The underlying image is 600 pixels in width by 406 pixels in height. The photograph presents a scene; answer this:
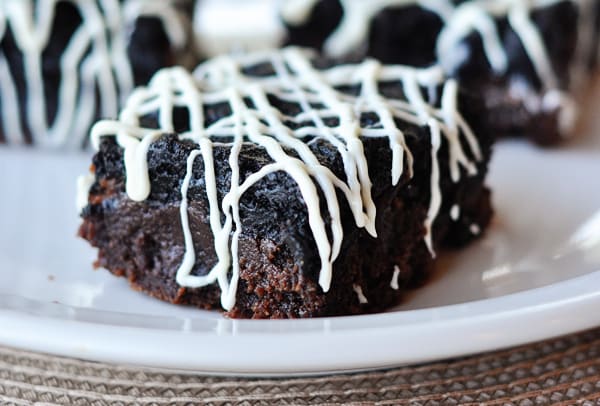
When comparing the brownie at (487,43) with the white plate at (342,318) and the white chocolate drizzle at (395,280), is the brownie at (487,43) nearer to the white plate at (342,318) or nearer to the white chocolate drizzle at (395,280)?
the white plate at (342,318)

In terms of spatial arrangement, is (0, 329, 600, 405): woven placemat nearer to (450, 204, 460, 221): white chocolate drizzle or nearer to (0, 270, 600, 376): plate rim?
(0, 270, 600, 376): plate rim

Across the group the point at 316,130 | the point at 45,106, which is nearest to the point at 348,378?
the point at 316,130

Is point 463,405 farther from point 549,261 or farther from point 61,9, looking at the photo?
point 61,9

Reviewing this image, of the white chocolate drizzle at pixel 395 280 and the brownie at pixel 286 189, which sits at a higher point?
the brownie at pixel 286 189

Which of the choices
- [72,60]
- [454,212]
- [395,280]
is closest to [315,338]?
[395,280]

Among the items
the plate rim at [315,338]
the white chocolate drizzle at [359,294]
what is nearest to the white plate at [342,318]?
the plate rim at [315,338]

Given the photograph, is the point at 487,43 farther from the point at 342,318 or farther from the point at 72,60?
the point at 342,318
